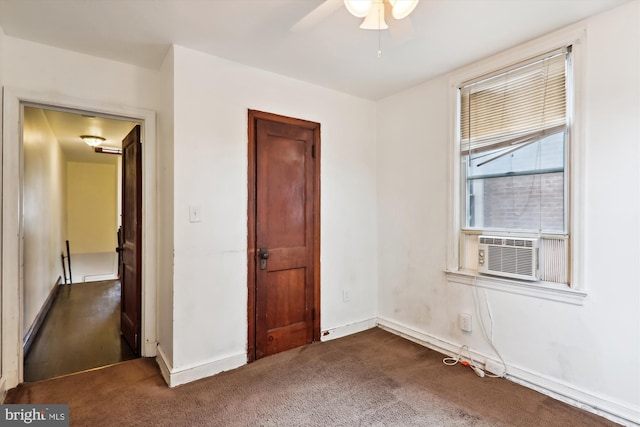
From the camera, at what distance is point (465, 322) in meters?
2.66

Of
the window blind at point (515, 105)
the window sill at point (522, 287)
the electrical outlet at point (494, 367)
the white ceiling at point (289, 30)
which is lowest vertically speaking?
the electrical outlet at point (494, 367)

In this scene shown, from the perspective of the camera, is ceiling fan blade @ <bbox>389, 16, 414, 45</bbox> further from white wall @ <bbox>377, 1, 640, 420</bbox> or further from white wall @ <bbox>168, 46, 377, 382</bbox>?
white wall @ <bbox>168, 46, 377, 382</bbox>

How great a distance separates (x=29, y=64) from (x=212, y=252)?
189cm

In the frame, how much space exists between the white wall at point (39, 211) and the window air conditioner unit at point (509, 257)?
419 cm

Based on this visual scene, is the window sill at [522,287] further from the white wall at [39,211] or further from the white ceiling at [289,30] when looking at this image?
the white wall at [39,211]

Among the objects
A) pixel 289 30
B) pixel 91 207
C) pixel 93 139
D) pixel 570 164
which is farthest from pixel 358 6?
pixel 91 207

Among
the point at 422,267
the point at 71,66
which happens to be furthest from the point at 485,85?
the point at 71,66

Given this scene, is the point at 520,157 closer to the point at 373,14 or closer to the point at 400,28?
the point at 400,28

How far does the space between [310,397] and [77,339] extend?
8.68 ft

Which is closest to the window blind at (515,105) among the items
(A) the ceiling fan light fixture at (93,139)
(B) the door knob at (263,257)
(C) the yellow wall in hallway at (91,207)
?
(B) the door knob at (263,257)

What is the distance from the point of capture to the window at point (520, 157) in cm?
217

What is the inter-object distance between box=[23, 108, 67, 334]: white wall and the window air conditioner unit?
419 centimetres

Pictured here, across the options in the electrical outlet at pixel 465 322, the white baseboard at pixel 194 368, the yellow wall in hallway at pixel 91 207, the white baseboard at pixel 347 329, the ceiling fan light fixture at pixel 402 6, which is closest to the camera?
the ceiling fan light fixture at pixel 402 6

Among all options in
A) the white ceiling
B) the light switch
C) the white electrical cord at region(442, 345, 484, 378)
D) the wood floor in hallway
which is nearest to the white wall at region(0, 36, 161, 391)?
the white ceiling
